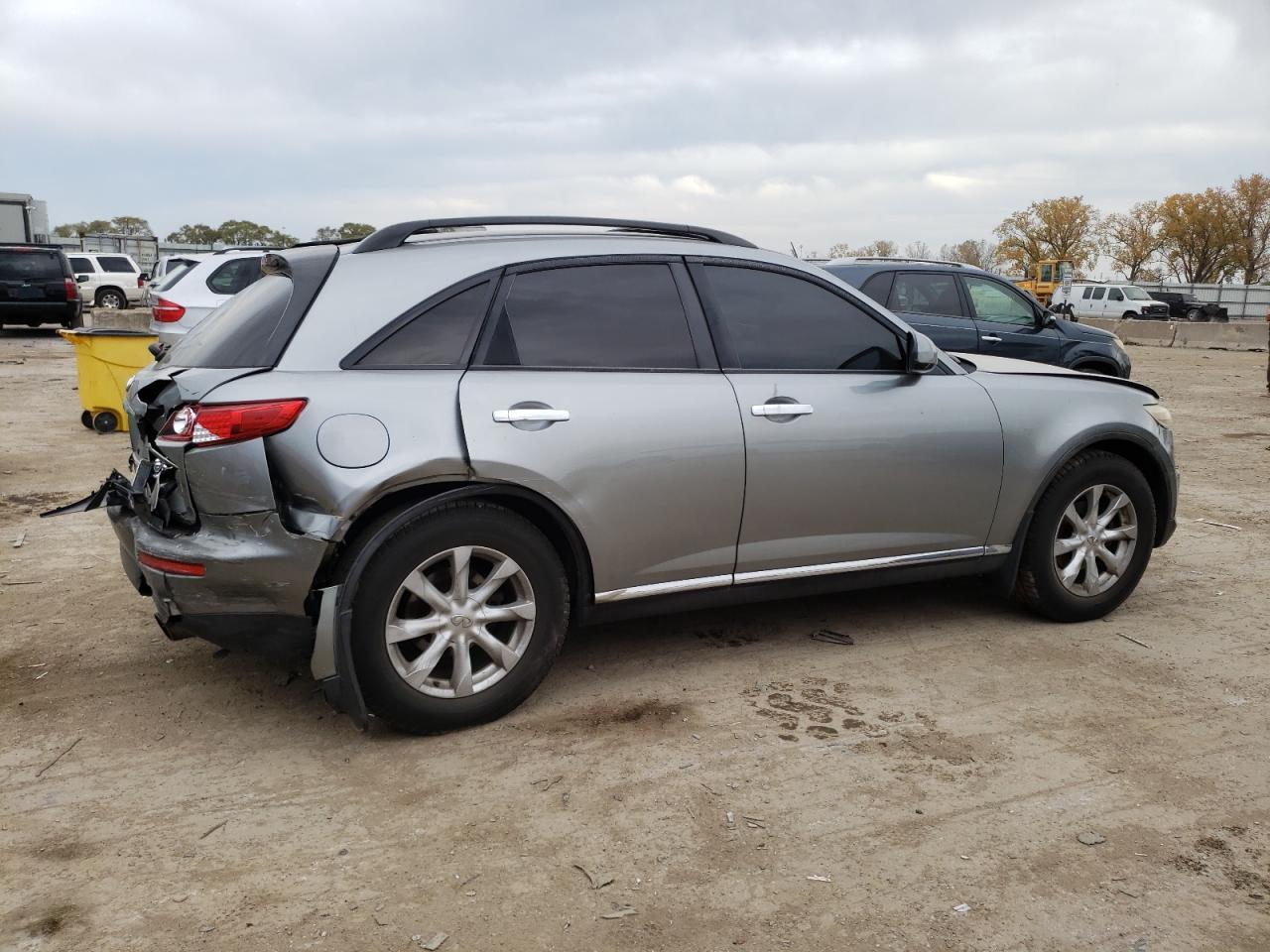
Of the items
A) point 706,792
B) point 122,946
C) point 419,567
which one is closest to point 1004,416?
point 706,792

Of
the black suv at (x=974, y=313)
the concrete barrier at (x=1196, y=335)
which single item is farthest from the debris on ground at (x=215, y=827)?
the concrete barrier at (x=1196, y=335)

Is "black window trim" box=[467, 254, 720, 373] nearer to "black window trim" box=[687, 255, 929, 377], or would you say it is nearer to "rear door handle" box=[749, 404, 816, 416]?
"black window trim" box=[687, 255, 929, 377]

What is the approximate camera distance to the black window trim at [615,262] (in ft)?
12.2

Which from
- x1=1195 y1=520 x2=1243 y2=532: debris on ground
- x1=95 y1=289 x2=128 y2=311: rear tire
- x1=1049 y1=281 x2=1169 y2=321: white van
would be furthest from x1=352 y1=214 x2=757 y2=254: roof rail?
x1=1049 y1=281 x2=1169 y2=321: white van

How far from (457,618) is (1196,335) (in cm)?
2897

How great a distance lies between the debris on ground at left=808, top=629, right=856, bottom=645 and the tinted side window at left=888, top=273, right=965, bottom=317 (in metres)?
5.77

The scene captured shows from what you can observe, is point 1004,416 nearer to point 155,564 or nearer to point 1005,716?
point 1005,716

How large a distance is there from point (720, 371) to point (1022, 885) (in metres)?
2.08

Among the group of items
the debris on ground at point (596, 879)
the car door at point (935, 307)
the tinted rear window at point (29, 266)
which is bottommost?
the debris on ground at point (596, 879)

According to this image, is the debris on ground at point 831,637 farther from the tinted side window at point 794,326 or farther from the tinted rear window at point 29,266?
the tinted rear window at point 29,266

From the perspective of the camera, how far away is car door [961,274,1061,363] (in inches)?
410

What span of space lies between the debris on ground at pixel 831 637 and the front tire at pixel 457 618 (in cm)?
138

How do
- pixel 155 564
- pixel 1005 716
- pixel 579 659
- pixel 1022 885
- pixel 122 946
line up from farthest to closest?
pixel 579 659, pixel 1005 716, pixel 155 564, pixel 1022 885, pixel 122 946

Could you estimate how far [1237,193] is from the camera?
224 ft
